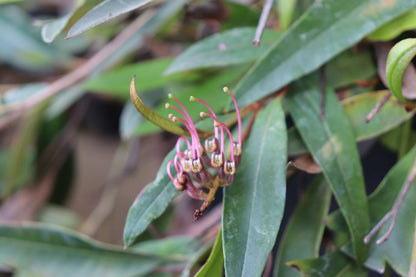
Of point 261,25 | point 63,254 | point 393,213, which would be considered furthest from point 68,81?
point 393,213

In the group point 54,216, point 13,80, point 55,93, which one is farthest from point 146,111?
point 13,80

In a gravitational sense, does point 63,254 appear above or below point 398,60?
below

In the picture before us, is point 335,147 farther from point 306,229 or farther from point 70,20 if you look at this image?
point 70,20

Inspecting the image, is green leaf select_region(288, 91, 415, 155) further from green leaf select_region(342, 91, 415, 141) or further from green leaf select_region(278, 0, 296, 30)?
green leaf select_region(278, 0, 296, 30)

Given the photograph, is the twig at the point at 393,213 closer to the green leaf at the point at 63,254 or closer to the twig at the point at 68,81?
the green leaf at the point at 63,254

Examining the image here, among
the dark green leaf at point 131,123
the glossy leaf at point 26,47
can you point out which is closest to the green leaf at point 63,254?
the dark green leaf at point 131,123

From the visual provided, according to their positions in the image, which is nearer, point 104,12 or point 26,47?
point 104,12

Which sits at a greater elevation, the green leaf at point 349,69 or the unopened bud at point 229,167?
the unopened bud at point 229,167

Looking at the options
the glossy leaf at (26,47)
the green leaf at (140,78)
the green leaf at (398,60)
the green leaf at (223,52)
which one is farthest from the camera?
the glossy leaf at (26,47)
